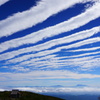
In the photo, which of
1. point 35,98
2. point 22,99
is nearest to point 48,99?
point 35,98

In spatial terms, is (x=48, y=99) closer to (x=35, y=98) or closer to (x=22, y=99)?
(x=35, y=98)

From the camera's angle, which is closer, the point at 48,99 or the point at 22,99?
the point at 22,99

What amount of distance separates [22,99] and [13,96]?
1110cm

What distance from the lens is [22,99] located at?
171 meters

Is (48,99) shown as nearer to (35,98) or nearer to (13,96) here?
(35,98)

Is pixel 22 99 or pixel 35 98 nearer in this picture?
pixel 22 99

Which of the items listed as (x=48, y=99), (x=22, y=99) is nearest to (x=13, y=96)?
(x=22, y=99)

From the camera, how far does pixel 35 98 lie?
187 meters

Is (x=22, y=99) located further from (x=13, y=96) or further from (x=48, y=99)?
(x=48, y=99)

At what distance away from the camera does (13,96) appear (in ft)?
584

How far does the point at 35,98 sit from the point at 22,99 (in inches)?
739

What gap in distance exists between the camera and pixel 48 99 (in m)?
188

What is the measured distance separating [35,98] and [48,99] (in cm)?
1162
